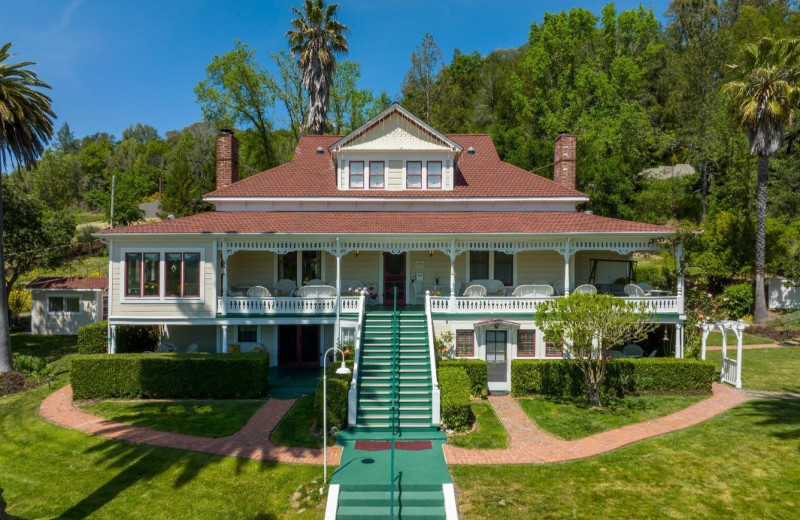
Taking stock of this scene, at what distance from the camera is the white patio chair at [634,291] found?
21.1m

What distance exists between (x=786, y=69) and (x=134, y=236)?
33965mm

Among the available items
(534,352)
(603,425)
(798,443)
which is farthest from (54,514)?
(798,443)

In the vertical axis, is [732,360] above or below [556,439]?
above

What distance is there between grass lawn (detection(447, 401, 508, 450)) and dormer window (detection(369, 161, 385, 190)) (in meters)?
13.0

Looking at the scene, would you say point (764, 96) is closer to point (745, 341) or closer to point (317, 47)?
point (745, 341)

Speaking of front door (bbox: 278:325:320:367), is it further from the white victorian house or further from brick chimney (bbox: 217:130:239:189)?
brick chimney (bbox: 217:130:239:189)

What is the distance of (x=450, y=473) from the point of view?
12312 millimetres

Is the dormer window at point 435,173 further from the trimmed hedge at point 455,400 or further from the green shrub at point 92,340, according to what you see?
the green shrub at point 92,340

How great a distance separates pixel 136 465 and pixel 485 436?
9613mm

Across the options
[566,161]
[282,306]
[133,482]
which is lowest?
[133,482]

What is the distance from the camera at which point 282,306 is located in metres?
20.8

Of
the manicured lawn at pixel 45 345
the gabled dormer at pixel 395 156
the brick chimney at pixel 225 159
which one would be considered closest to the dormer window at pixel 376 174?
the gabled dormer at pixel 395 156

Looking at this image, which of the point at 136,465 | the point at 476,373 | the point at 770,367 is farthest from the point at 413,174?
the point at 770,367

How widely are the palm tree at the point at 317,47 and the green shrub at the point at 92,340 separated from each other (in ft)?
70.2
